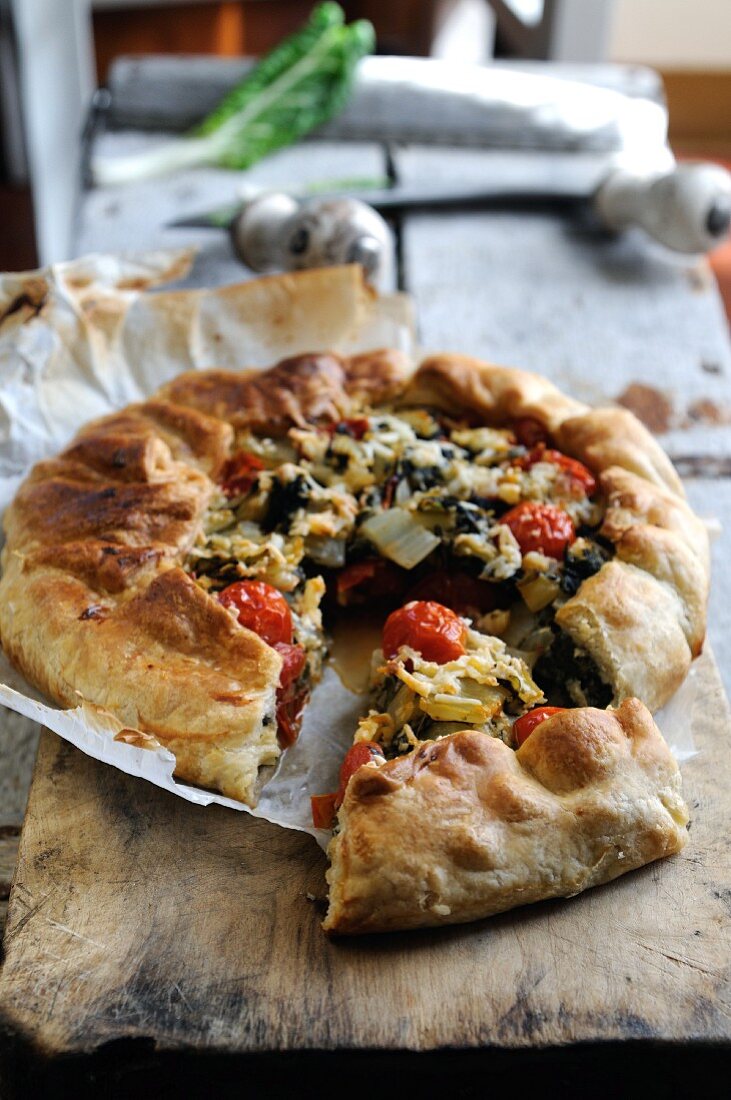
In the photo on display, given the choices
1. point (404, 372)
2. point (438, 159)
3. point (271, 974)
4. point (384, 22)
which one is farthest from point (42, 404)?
point (384, 22)

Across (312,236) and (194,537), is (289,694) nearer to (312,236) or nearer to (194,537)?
→ (194,537)

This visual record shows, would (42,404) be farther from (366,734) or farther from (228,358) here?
(366,734)

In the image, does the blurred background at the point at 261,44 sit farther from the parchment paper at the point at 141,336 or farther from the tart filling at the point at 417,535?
the tart filling at the point at 417,535

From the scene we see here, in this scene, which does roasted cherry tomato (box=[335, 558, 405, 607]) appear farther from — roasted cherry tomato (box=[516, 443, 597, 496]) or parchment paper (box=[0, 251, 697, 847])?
roasted cherry tomato (box=[516, 443, 597, 496])

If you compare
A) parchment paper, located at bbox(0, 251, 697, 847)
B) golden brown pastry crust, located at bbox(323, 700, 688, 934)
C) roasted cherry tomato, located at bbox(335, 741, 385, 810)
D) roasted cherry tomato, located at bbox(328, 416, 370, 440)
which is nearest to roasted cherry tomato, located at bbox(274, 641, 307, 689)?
parchment paper, located at bbox(0, 251, 697, 847)

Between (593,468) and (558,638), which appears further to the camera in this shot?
(593,468)

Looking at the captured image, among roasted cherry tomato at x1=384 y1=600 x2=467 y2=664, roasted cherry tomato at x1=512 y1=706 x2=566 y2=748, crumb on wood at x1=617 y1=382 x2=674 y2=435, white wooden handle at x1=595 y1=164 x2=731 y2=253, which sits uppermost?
white wooden handle at x1=595 y1=164 x2=731 y2=253
